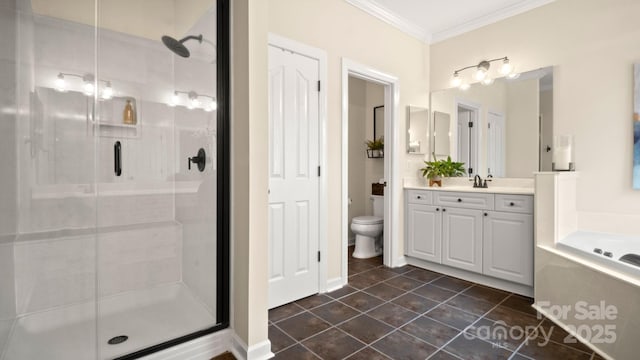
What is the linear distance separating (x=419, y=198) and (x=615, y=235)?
1.60 m

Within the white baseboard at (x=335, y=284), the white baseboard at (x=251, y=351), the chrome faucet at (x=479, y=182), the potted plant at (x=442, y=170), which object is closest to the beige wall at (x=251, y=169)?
the white baseboard at (x=251, y=351)

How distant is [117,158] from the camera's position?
2.33 m

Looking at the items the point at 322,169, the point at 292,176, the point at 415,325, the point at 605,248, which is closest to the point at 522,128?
the point at 605,248

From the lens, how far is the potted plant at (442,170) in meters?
3.52

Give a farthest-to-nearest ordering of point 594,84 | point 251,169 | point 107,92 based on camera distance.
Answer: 1. point 594,84
2. point 107,92
3. point 251,169

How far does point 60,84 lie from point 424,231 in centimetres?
333

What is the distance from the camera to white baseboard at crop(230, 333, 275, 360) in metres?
1.71

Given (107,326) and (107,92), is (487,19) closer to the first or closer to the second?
(107,92)

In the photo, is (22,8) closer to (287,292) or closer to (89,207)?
(89,207)

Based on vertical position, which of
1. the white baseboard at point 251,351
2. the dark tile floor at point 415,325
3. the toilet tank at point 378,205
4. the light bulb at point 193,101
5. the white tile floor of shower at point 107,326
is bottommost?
the dark tile floor at point 415,325

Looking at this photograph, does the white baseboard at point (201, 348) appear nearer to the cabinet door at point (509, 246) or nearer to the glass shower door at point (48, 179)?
the glass shower door at point (48, 179)

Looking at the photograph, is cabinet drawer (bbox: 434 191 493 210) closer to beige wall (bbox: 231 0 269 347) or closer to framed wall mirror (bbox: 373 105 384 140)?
framed wall mirror (bbox: 373 105 384 140)

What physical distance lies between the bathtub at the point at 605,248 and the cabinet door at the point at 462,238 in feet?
2.25

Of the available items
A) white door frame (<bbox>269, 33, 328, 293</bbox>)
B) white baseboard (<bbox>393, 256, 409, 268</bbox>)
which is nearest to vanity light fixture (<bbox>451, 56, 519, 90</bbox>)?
white door frame (<bbox>269, 33, 328, 293</bbox>)
